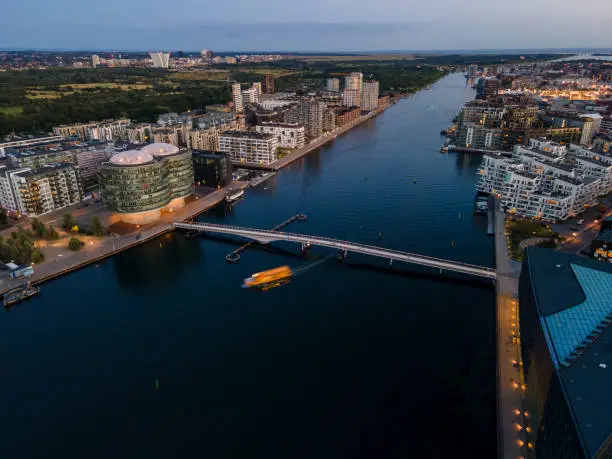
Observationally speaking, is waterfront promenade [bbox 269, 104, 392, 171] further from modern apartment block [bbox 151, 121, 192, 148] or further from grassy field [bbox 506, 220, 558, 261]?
grassy field [bbox 506, 220, 558, 261]

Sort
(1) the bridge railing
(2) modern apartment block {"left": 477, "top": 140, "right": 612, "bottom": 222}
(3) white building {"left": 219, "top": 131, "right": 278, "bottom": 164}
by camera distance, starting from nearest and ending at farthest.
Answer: (1) the bridge railing → (2) modern apartment block {"left": 477, "top": 140, "right": 612, "bottom": 222} → (3) white building {"left": 219, "top": 131, "right": 278, "bottom": 164}

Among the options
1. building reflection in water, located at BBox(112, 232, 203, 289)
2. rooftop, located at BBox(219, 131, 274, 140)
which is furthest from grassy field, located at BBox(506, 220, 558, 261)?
rooftop, located at BBox(219, 131, 274, 140)

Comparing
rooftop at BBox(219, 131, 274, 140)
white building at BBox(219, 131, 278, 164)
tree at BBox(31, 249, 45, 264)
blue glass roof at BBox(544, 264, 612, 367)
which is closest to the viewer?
blue glass roof at BBox(544, 264, 612, 367)

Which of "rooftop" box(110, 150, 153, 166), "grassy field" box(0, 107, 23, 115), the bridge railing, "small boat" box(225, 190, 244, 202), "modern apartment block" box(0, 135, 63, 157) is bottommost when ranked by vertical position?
"small boat" box(225, 190, 244, 202)

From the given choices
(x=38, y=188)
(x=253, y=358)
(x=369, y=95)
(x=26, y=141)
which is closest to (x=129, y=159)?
(x=38, y=188)

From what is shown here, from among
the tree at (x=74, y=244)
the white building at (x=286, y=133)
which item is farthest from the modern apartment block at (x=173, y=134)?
the tree at (x=74, y=244)

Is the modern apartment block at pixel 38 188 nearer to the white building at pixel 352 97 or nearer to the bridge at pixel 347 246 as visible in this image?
the bridge at pixel 347 246

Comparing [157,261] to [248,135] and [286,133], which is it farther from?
[286,133]
